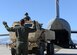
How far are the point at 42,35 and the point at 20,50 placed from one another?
5.30 metres

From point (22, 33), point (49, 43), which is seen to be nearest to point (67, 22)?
point (49, 43)

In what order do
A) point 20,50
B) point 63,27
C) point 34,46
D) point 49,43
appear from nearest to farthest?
point 20,50
point 34,46
point 49,43
point 63,27

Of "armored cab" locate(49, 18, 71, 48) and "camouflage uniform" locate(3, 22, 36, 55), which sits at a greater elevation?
"camouflage uniform" locate(3, 22, 36, 55)

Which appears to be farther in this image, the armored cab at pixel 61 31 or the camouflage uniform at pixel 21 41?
the armored cab at pixel 61 31

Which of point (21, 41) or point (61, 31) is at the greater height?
point (21, 41)

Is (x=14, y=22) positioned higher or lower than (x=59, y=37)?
higher

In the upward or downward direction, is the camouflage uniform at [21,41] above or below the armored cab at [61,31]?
above

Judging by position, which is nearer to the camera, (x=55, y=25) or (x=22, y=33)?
(x=22, y=33)

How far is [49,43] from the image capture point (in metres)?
21.1

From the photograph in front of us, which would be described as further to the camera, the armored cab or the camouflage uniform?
the armored cab

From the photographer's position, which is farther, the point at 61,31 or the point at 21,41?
the point at 61,31

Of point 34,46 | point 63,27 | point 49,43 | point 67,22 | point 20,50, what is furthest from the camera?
point 67,22

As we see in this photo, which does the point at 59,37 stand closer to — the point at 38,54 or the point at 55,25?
the point at 55,25

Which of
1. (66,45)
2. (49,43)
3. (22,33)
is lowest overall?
(66,45)
